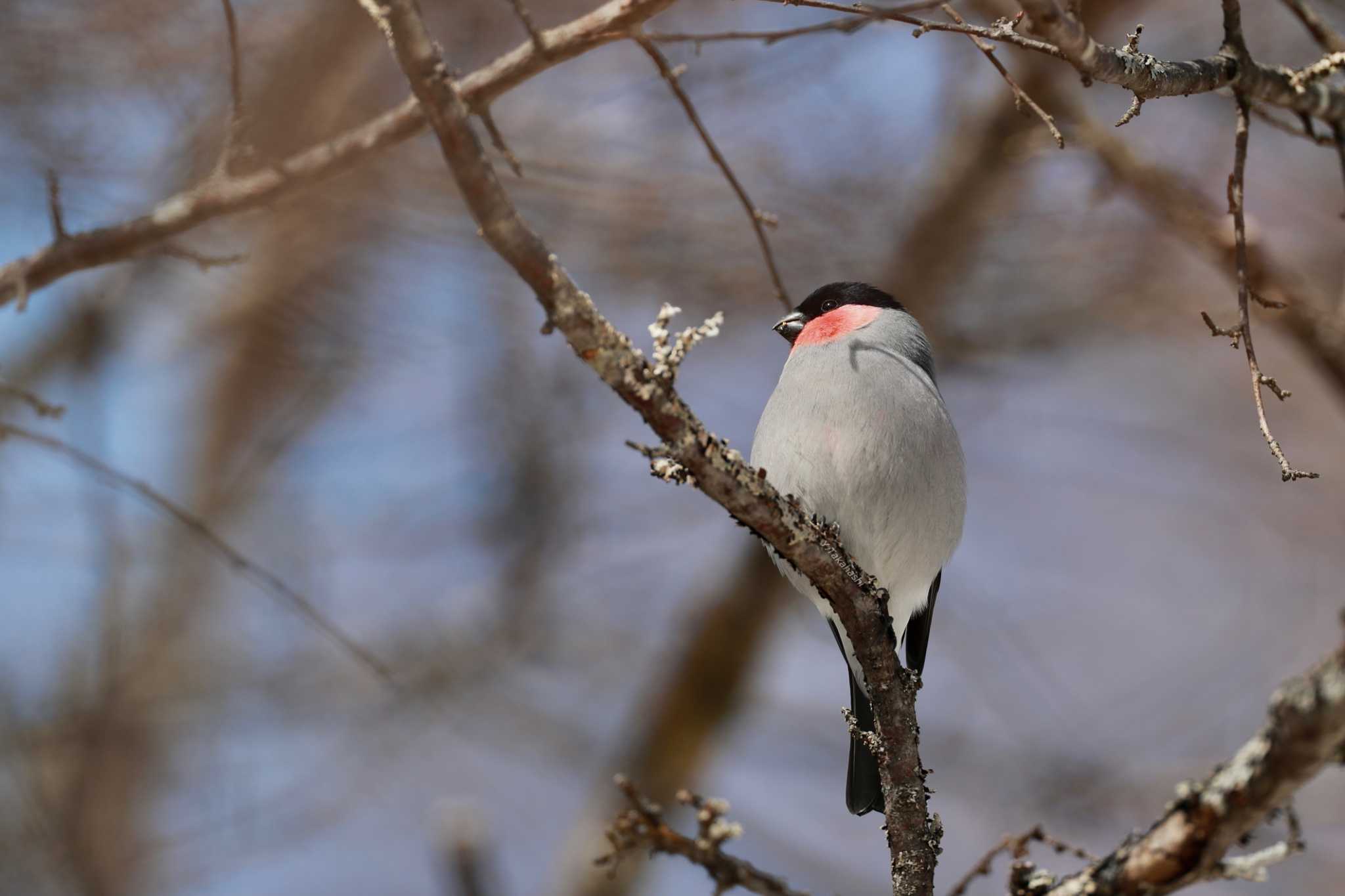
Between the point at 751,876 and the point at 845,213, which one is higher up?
the point at 845,213

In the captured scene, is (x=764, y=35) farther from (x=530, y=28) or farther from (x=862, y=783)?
(x=862, y=783)

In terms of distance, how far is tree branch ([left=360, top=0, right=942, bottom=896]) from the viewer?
1732 millimetres

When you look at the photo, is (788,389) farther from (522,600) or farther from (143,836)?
(143,836)

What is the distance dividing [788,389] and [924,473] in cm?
46

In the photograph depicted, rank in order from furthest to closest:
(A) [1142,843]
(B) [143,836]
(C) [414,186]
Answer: (B) [143,836] < (C) [414,186] < (A) [1142,843]

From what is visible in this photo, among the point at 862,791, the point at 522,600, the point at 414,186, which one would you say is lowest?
the point at 862,791

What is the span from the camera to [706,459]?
6.19ft

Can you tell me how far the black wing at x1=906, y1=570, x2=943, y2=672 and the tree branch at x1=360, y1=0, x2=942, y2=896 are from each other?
3.81 feet

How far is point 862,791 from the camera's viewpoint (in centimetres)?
292

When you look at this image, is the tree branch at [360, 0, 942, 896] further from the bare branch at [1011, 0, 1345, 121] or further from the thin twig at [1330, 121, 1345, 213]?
the thin twig at [1330, 121, 1345, 213]

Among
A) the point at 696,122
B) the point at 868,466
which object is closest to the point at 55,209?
the point at 696,122

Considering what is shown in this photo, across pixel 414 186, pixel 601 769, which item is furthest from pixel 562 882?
pixel 414 186

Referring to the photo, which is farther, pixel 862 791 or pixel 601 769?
pixel 601 769

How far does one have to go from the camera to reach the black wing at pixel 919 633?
351cm
